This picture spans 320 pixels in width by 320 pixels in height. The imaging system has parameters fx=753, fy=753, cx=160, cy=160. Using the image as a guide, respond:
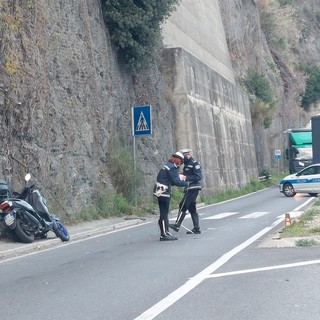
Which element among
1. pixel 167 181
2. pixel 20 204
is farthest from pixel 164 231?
pixel 20 204

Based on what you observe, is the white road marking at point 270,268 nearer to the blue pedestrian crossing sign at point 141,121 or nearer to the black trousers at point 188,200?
the black trousers at point 188,200

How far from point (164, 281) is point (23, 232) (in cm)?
575

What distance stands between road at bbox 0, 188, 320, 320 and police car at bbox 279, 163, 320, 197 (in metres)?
18.5

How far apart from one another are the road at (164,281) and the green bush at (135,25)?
1207 centimetres

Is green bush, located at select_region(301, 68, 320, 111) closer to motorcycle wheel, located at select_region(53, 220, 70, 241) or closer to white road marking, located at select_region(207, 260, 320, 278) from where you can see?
motorcycle wheel, located at select_region(53, 220, 70, 241)

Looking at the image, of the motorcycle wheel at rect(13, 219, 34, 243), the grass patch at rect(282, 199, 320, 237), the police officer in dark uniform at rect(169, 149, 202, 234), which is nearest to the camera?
the grass patch at rect(282, 199, 320, 237)

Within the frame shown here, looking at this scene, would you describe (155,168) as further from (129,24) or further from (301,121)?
(301,121)

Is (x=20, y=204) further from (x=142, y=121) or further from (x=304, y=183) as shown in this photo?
(x=304, y=183)

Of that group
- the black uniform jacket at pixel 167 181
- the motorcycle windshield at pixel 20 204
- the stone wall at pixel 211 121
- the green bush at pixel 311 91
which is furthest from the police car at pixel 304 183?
the green bush at pixel 311 91

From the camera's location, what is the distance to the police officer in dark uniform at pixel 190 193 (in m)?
17.0

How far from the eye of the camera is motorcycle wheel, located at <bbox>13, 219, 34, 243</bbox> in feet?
50.0

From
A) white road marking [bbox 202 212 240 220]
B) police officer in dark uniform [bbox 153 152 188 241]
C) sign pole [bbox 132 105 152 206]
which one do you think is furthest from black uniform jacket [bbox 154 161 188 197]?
sign pole [bbox 132 105 152 206]

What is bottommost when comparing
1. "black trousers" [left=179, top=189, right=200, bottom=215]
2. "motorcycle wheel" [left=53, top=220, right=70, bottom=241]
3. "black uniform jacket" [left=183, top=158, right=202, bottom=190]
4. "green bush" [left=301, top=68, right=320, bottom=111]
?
"motorcycle wheel" [left=53, top=220, right=70, bottom=241]

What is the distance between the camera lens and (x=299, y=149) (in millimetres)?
49562
